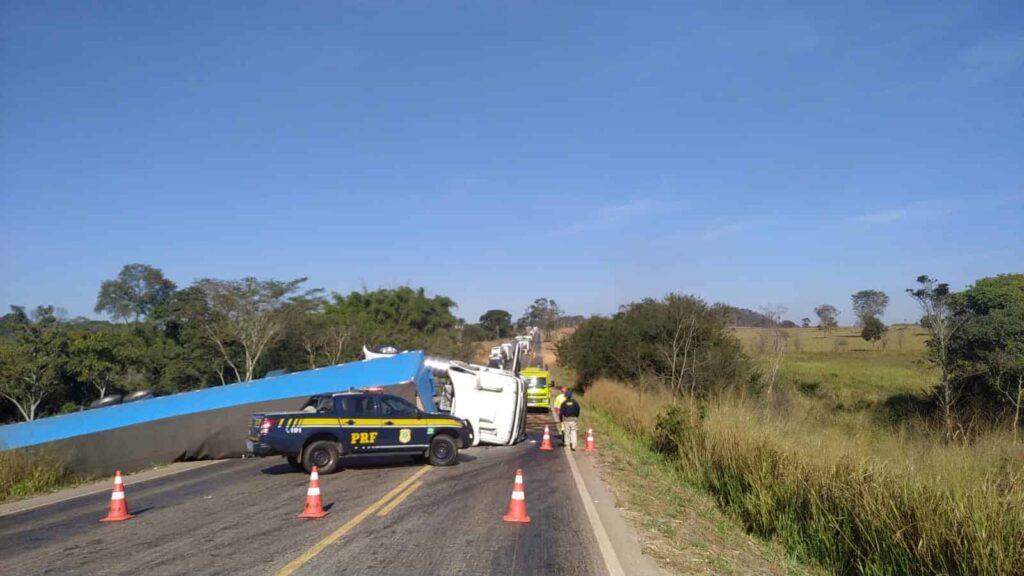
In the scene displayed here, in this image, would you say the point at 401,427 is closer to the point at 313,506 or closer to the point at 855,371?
the point at 313,506

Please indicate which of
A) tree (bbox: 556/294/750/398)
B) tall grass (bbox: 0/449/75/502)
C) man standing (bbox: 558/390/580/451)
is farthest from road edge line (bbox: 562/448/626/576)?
tree (bbox: 556/294/750/398)

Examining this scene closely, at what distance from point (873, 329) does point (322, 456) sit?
2652 inches

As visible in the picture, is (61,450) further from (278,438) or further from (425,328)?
(425,328)

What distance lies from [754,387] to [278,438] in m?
22.3

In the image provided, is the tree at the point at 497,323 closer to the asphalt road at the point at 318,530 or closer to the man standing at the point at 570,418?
the man standing at the point at 570,418

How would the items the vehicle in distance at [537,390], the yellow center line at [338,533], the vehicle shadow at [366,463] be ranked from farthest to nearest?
1. the vehicle in distance at [537,390]
2. the vehicle shadow at [366,463]
3. the yellow center line at [338,533]

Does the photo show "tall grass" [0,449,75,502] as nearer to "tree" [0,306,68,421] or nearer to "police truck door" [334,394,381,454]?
"police truck door" [334,394,381,454]

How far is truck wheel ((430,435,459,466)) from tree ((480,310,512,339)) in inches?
5520

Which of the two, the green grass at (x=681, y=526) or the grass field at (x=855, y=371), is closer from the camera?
the green grass at (x=681, y=526)

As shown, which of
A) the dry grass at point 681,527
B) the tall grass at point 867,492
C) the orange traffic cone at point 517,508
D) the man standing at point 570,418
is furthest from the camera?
the man standing at point 570,418

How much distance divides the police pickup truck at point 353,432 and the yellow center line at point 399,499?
8.03 ft

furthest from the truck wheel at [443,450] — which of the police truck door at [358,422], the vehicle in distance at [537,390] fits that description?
the vehicle in distance at [537,390]

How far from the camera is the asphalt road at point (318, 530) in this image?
7988mm

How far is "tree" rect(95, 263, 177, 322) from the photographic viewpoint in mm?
74500
